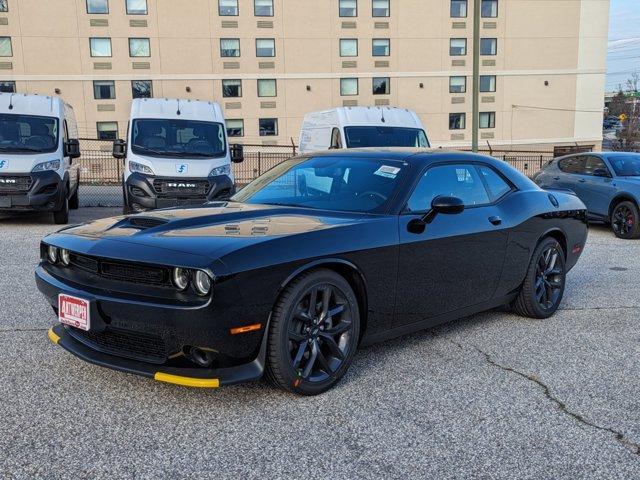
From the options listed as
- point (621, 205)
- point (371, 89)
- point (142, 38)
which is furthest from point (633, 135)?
point (621, 205)

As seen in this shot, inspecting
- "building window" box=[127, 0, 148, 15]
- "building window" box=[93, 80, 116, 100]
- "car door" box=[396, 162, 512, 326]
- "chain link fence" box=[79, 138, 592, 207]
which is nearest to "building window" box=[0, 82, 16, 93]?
"building window" box=[93, 80, 116, 100]

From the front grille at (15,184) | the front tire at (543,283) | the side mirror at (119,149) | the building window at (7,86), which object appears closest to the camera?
the front tire at (543,283)

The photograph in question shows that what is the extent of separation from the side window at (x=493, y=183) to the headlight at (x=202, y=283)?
8.78ft

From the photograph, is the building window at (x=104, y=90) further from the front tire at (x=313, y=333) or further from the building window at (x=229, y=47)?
the front tire at (x=313, y=333)

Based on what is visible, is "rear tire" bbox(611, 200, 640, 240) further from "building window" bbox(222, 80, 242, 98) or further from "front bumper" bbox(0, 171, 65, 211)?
"building window" bbox(222, 80, 242, 98)

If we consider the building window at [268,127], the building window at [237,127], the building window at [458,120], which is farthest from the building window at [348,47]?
the building window at [458,120]

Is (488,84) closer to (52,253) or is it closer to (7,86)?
(7,86)

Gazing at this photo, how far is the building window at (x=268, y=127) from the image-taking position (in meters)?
37.8

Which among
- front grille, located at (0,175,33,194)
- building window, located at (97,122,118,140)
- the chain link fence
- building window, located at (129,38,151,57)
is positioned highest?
building window, located at (129,38,151,57)

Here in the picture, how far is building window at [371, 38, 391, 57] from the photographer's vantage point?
1489 inches

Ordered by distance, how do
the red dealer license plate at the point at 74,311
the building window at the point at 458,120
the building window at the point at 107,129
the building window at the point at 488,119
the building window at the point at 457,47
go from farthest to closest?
the building window at the point at 488,119 → the building window at the point at 458,120 → the building window at the point at 457,47 → the building window at the point at 107,129 → the red dealer license plate at the point at 74,311

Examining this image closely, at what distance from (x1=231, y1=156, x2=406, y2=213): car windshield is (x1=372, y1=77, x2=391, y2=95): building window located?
3448 centimetres

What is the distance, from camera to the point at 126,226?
12.7 ft

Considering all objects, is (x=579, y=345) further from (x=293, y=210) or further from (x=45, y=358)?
(x=45, y=358)
